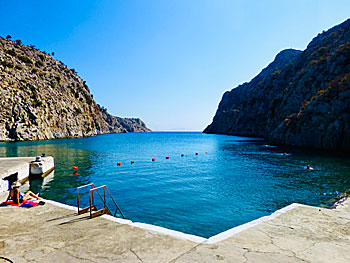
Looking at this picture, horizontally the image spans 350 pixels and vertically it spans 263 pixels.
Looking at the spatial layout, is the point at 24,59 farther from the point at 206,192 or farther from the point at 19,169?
the point at 206,192

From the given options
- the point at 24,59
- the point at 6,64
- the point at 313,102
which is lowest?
the point at 313,102

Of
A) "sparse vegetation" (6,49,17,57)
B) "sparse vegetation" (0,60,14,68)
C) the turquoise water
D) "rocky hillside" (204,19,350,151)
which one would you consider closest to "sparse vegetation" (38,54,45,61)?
"sparse vegetation" (6,49,17,57)

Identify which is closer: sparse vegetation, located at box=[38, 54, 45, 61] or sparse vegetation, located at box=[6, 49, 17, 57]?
sparse vegetation, located at box=[6, 49, 17, 57]

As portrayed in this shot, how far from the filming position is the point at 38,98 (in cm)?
9706

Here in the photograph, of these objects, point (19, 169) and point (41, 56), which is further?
point (41, 56)

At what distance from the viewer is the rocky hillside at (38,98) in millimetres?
83438

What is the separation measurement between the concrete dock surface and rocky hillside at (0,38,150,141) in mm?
87010

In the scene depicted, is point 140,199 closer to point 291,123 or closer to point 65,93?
point 291,123

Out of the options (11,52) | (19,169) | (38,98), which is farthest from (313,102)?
(11,52)

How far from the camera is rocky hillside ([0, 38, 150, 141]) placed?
274ft

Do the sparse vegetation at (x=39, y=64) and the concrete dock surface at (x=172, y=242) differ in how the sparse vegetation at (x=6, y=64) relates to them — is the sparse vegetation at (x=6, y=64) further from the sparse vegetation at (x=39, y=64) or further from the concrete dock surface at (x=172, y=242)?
the concrete dock surface at (x=172, y=242)

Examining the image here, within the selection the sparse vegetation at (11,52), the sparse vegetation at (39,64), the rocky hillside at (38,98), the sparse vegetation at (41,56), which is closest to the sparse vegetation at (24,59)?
the rocky hillside at (38,98)

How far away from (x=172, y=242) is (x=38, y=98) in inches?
4285

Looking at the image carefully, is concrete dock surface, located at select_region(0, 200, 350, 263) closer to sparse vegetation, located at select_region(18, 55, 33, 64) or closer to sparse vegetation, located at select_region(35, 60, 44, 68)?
sparse vegetation, located at select_region(18, 55, 33, 64)
